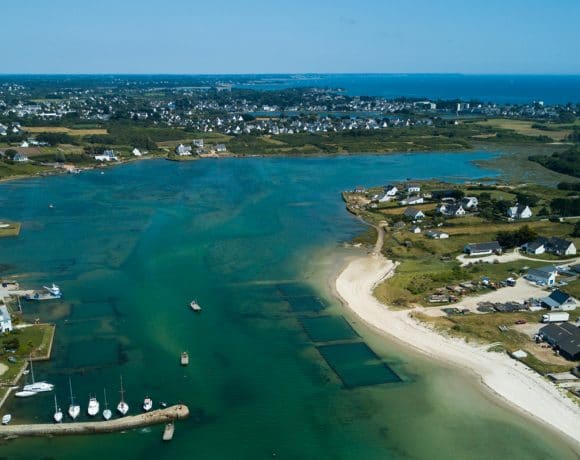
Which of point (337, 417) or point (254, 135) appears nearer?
point (337, 417)

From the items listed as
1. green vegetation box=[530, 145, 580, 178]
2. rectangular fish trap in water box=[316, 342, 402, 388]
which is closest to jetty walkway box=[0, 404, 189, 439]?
rectangular fish trap in water box=[316, 342, 402, 388]

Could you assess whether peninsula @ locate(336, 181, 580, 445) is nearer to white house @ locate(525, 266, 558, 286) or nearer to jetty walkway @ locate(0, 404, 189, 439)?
white house @ locate(525, 266, 558, 286)

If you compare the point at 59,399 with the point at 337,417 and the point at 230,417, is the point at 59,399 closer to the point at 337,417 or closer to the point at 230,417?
the point at 230,417

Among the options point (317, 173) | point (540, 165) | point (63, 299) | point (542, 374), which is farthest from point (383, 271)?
point (540, 165)

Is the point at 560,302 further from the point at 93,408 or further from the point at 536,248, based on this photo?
the point at 93,408

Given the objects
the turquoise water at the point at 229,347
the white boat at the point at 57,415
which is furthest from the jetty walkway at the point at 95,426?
the turquoise water at the point at 229,347

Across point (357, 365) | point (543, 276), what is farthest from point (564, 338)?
point (357, 365)
